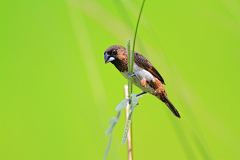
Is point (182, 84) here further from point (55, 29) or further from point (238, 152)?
point (55, 29)

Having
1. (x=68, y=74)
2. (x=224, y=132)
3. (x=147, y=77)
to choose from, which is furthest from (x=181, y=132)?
(x=147, y=77)

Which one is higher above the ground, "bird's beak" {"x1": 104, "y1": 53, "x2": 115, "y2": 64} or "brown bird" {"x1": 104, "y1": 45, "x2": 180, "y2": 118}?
"bird's beak" {"x1": 104, "y1": 53, "x2": 115, "y2": 64}

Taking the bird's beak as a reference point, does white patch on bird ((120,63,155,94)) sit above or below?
below

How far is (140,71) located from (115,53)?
10 cm

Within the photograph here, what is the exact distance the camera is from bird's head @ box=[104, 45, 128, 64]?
0.75 metres

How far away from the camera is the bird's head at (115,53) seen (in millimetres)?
751

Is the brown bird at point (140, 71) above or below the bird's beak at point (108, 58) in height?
below

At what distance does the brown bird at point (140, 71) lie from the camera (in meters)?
0.76

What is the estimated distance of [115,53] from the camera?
0.76m

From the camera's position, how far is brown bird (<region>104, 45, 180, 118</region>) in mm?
757

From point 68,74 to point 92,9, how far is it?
0.19 meters

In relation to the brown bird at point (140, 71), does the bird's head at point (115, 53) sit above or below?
above

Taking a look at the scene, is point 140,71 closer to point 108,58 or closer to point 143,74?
point 143,74

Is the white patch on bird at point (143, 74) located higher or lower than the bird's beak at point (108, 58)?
lower
